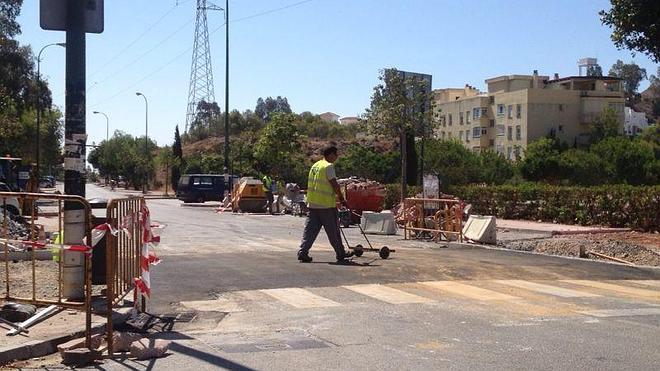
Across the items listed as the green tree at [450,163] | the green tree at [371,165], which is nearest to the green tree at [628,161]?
the green tree at [450,163]

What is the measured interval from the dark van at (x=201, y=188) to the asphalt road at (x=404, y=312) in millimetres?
34472

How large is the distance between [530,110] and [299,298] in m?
87.8

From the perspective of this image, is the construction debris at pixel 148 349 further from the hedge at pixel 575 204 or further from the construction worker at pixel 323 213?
the hedge at pixel 575 204

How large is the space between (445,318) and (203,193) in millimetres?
41551

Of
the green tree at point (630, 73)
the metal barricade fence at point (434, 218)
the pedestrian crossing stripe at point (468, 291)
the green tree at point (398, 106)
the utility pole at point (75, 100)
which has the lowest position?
the pedestrian crossing stripe at point (468, 291)

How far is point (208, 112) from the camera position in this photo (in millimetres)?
118312

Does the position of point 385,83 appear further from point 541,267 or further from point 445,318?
point 445,318

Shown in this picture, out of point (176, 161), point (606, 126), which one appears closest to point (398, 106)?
point (176, 161)

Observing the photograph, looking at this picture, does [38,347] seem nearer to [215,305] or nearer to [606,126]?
[215,305]

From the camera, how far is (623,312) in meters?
8.94

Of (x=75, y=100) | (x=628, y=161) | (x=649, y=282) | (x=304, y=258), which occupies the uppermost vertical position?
(x=628, y=161)

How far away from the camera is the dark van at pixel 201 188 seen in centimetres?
4853

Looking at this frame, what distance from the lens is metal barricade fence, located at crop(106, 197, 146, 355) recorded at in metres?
7.25

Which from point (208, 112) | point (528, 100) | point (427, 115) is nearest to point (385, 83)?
point (427, 115)
